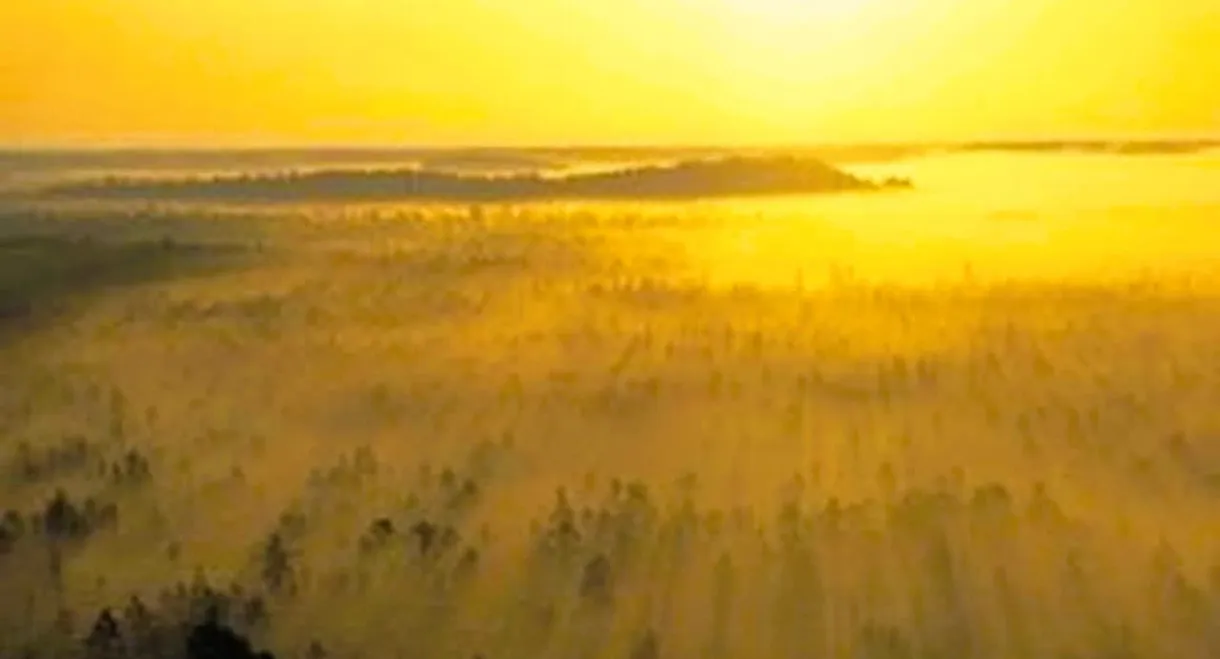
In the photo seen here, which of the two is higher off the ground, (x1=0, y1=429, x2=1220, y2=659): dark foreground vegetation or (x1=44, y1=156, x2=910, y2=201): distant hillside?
(x1=44, y1=156, x2=910, y2=201): distant hillside

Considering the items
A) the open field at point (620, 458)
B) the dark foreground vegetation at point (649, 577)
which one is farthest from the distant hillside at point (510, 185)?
the dark foreground vegetation at point (649, 577)

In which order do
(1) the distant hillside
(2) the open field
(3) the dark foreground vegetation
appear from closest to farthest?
(3) the dark foreground vegetation
(2) the open field
(1) the distant hillside

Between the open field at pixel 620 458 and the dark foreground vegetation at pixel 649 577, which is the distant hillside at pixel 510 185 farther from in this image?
the dark foreground vegetation at pixel 649 577

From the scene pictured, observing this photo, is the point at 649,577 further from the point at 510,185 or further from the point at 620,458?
the point at 510,185

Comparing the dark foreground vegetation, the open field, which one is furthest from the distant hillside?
the dark foreground vegetation

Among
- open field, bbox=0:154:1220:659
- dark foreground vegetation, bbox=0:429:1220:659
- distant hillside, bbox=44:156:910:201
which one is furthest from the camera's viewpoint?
distant hillside, bbox=44:156:910:201

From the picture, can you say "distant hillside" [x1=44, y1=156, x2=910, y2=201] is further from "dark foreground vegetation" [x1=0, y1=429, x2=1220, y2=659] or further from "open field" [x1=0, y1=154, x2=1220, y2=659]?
"dark foreground vegetation" [x1=0, y1=429, x2=1220, y2=659]

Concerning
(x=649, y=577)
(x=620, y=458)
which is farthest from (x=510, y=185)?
(x=649, y=577)
